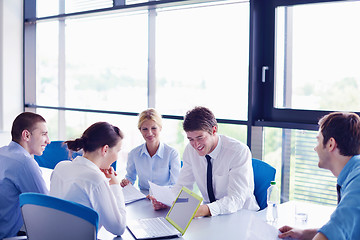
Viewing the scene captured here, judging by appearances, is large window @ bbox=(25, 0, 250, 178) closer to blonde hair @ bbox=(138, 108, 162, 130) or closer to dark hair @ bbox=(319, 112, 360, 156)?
blonde hair @ bbox=(138, 108, 162, 130)

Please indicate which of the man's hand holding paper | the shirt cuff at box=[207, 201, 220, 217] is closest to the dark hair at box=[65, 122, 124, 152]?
the man's hand holding paper

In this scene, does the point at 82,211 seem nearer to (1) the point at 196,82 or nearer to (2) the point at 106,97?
(1) the point at 196,82

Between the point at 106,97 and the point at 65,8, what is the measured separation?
1.33m

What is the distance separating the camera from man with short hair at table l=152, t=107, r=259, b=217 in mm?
2678

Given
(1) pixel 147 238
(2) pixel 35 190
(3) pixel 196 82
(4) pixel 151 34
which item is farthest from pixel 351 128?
(4) pixel 151 34

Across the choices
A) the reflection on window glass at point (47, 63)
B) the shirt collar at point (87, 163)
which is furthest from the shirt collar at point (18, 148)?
the reflection on window glass at point (47, 63)

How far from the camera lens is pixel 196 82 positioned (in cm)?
464

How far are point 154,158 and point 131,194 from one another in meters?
0.71

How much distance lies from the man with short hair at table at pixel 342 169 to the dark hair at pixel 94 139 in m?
1.06

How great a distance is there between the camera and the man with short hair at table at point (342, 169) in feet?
5.65

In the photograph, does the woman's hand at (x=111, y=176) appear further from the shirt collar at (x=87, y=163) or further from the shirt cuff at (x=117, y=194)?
the shirt collar at (x=87, y=163)

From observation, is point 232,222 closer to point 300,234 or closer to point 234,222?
Answer: point 234,222

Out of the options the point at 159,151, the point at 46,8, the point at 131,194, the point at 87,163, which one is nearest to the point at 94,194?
the point at 87,163

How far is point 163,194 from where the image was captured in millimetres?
2469
